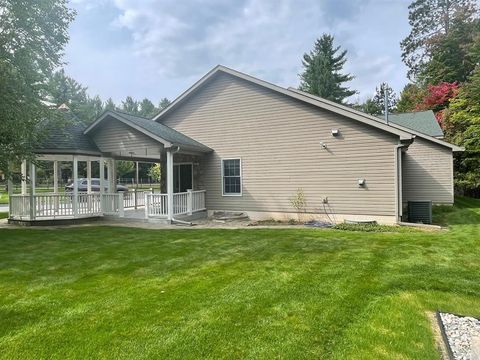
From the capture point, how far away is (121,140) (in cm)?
1210

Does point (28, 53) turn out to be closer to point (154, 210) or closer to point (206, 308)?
point (154, 210)

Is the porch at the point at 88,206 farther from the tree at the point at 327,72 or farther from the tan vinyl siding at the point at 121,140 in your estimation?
the tree at the point at 327,72

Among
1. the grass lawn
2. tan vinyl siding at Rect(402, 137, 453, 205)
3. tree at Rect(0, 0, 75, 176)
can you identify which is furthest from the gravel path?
tan vinyl siding at Rect(402, 137, 453, 205)

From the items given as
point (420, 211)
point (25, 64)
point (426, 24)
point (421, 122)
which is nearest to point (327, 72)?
point (426, 24)

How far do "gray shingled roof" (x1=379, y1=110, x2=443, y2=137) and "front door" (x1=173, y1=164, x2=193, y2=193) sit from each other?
13.1 meters

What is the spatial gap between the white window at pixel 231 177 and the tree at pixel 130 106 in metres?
65.1

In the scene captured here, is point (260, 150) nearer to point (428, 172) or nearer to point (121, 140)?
point (121, 140)

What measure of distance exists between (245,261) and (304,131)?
22.6 feet

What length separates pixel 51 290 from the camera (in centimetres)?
464

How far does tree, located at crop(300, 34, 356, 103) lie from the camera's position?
3794cm

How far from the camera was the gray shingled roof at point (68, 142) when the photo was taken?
11367 mm

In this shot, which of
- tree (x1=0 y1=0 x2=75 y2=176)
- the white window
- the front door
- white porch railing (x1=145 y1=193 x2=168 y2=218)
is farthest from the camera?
the front door

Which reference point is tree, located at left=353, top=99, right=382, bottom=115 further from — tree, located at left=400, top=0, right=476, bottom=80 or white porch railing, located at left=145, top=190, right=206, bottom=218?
white porch railing, located at left=145, top=190, right=206, bottom=218

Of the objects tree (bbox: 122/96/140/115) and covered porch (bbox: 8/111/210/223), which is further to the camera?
tree (bbox: 122/96/140/115)
